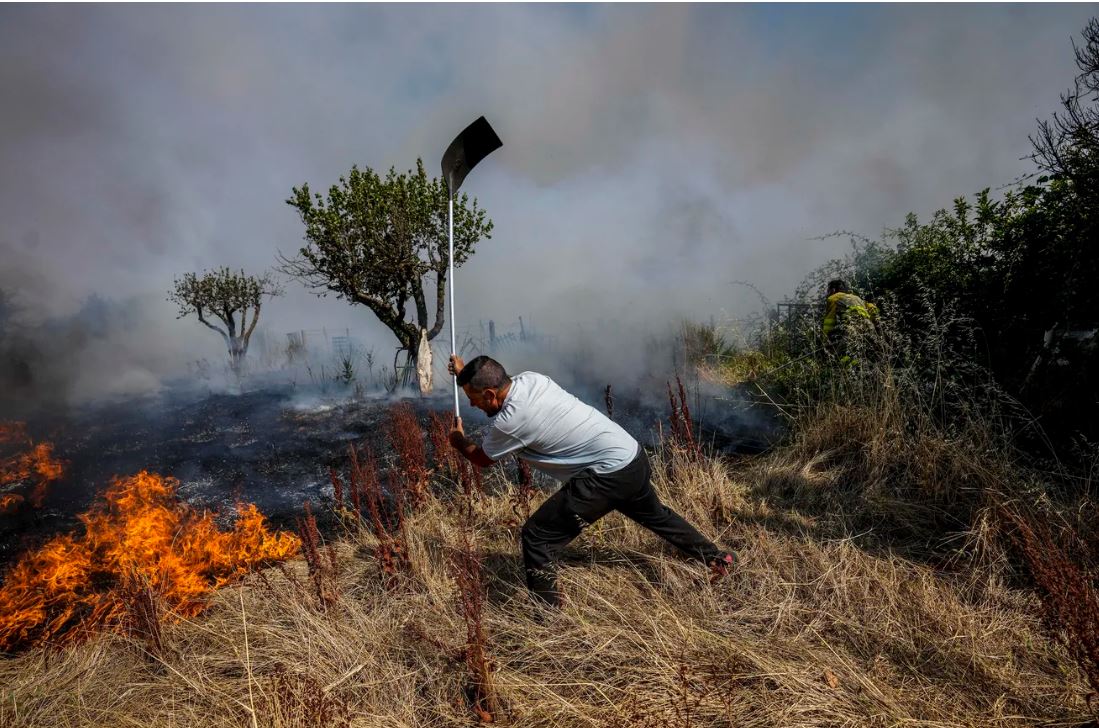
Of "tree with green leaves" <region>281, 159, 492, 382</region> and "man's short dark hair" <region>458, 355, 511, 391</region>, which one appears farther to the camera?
"tree with green leaves" <region>281, 159, 492, 382</region>

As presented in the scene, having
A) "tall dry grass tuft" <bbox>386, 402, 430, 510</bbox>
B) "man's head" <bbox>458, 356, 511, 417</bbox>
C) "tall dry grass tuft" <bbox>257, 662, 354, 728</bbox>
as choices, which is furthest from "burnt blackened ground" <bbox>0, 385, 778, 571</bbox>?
"man's head" <bbox>458, 356, 511, 417</bbox>

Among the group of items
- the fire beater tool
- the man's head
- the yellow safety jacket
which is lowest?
the man's head

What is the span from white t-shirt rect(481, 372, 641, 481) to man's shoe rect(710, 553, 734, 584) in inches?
33.9

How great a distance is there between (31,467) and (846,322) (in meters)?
9.67

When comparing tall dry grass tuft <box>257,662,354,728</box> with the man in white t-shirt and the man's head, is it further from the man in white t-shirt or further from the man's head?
the man's head

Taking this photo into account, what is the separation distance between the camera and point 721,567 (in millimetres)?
3156

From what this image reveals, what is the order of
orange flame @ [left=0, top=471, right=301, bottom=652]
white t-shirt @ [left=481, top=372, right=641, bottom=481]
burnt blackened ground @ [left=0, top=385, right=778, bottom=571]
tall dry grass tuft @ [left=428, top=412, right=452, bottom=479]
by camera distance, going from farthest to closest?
burnt blackened ground @ [left=0, top=385, right=778, bottom=571] < tall dry grass tuft @ [left=428, top=412, right=452, bottom=479] < orange flame @ [left=0, top=471, right=301, bottom=652] < white t-shirt @ [left=481, top=372, right=641, bottom=481]

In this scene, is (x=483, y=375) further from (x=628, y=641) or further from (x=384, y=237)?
(x=384, y=237)

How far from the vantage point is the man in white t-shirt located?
2885 millimetres

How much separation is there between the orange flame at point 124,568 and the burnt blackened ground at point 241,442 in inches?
24.2

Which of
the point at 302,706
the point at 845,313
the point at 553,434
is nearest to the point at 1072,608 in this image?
the point at 553,434

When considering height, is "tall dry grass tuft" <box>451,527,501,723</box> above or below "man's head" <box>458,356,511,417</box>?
below

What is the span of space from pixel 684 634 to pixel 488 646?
3.28 feet

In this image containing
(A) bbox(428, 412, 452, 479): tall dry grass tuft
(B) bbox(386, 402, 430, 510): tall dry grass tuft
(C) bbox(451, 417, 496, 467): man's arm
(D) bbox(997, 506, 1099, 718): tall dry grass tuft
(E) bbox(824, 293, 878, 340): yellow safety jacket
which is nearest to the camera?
(D) bbox(997, 506, 1099, 718): tall dry grass tuft
